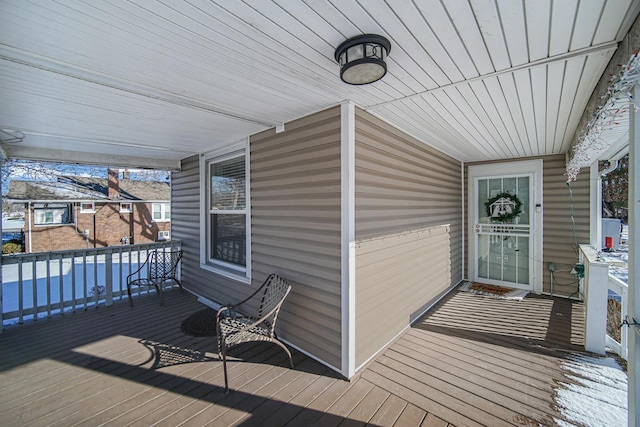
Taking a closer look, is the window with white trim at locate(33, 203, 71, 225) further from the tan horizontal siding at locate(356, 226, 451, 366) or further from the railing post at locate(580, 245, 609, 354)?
the railing post at locate(580, 245, 609, 354)

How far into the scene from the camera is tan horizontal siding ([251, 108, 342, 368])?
261 cm

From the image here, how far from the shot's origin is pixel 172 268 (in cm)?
507

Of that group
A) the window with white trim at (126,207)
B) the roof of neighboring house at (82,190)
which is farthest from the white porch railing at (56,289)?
the window with white trim at (126,207)

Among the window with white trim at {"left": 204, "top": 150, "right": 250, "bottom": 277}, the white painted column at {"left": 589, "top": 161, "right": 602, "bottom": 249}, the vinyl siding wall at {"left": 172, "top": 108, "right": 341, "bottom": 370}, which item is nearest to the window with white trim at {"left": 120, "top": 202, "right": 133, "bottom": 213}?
the window with white trim at {"left": 204, "top": 150, "right": 250, "bottom": 277}

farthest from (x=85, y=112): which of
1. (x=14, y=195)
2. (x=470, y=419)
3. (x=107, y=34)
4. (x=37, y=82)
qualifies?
(x=14, y=195)

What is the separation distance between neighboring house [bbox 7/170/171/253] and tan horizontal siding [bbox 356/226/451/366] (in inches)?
517

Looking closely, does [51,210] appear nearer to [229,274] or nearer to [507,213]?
[229,274]

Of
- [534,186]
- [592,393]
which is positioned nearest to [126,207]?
[534,186]

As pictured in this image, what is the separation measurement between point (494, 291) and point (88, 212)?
648 inches

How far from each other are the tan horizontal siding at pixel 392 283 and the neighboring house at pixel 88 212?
43.0 feet

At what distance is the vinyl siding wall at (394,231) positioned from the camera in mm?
2705

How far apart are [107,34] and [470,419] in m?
3.55

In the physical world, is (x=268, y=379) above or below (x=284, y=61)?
below

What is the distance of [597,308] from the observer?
294 centimetres
